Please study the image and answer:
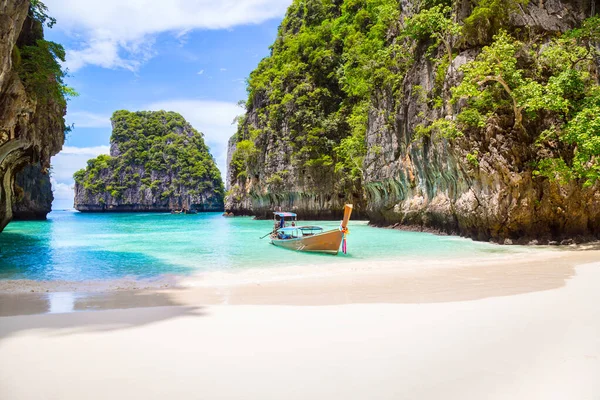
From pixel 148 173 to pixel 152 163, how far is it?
249 cm

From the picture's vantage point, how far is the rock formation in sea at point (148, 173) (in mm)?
82000

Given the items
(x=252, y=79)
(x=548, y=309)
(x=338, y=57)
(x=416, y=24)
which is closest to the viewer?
(x=548, y=309)

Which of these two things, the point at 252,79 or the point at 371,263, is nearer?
the point at 371,263

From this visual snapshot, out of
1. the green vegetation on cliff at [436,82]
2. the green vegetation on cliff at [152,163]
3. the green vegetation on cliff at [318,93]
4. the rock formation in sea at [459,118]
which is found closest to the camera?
the green vegetation on cliff at [436,82]

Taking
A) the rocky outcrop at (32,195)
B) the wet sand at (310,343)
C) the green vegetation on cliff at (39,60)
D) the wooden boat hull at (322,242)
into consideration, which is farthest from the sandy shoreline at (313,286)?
the rocky outcrop at (32,195)

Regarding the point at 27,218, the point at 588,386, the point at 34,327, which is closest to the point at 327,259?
the point at 34,327

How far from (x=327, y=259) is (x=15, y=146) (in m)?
11.8

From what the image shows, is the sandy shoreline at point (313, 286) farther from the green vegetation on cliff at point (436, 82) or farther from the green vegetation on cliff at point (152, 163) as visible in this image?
the green vegetation on cliff at point (152, 163)

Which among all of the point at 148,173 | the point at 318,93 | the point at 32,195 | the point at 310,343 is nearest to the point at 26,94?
the point at 310,343

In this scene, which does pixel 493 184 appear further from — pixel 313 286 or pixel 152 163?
pixel 152 163

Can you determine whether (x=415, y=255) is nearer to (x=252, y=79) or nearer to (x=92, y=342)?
(x=92, y=342)

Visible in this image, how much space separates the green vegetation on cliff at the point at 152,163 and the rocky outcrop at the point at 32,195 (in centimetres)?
3125

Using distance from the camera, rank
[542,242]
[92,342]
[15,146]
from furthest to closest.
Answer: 1. [542,242]
2. [15,146]
3. [92,342]

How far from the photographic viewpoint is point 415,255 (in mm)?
12453
